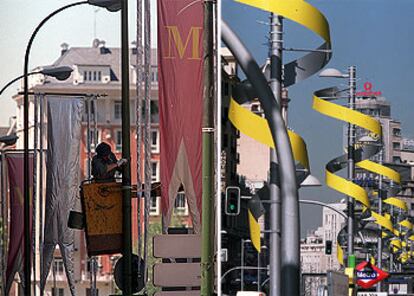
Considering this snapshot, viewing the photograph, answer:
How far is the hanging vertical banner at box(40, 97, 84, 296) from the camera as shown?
63.4 ft

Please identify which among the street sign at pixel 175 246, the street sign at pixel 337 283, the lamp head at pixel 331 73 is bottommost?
the street sign at pixel 337 283

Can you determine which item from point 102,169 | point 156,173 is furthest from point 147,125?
point 156,173

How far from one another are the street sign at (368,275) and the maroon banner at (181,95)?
9.46 ft

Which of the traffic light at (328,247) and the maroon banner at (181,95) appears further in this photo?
the maroon banner at (181,95)

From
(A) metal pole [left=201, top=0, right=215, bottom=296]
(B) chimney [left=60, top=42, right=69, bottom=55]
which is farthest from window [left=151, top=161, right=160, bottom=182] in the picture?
(A) metal pole [left=201, top=0, right=215, bottom=296]

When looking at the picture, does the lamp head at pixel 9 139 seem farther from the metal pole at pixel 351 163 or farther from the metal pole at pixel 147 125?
the metal pole at pixel 351 163

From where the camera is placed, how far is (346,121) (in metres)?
11.0

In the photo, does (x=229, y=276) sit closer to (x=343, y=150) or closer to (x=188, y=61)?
(x=343, y=150)

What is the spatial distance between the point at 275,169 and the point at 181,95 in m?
3.59

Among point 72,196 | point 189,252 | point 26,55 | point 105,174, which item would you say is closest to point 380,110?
point 189,252

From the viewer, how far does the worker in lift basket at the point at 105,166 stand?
15.0 meters

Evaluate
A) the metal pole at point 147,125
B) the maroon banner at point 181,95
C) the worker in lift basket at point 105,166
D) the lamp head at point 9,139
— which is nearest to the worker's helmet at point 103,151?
the worker in lift basket at point 105,166

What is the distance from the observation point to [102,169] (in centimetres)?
1517

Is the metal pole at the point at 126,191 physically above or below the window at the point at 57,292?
above
